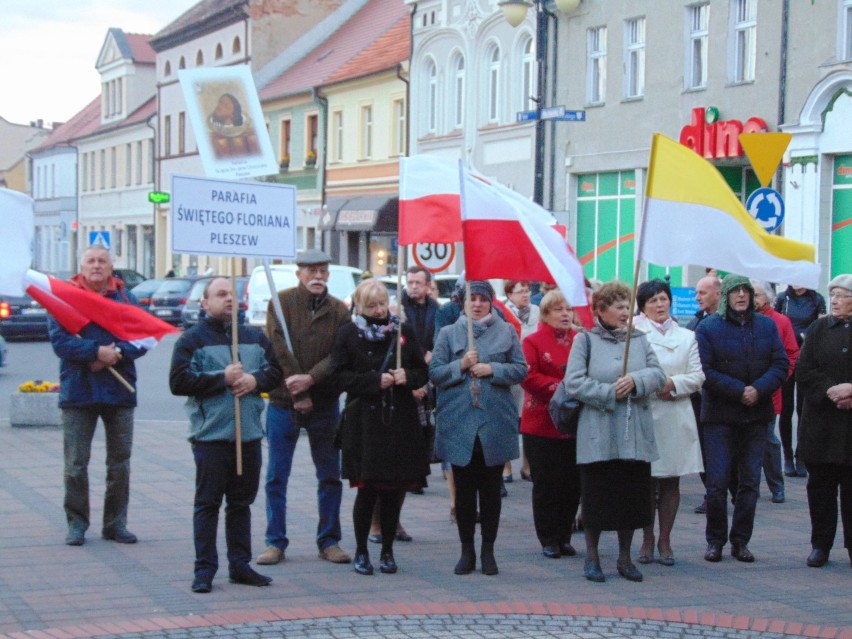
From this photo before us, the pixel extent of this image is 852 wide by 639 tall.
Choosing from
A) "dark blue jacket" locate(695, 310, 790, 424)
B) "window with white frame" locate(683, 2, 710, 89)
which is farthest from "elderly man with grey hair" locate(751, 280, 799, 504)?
"window with white frame" locate(683, 2, 710, 89)

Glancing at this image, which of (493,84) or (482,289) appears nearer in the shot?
(482,289)

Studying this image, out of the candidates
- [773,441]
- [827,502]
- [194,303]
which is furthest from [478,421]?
[194,303]

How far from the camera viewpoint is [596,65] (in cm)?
3159

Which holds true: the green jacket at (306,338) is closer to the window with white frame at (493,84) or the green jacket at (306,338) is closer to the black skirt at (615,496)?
the black skirt at (615,496)

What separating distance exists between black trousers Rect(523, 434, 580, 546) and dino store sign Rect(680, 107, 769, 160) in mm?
17647

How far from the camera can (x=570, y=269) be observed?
887 cm

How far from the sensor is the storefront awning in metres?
40.9

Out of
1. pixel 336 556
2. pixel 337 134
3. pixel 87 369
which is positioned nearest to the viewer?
pixel 336 556

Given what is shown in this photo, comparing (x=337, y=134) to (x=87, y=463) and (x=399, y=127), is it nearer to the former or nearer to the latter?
(x=399, y=127)

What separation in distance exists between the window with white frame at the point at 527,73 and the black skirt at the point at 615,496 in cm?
2621

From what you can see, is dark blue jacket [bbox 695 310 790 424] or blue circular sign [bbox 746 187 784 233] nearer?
dark blue jacket [bbox 695 310 790 424]

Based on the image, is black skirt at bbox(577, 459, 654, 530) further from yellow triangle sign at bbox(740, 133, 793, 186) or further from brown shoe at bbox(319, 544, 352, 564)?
yellow triangle sign at bbox(740, 133, 793, 186)

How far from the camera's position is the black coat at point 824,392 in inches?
347

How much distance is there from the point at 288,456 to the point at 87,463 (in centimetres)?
140
